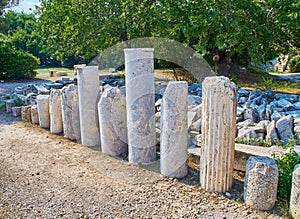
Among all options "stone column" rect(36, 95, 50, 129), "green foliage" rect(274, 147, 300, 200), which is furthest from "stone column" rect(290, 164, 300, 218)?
"stone column" rect(36, 95, 50, 129)

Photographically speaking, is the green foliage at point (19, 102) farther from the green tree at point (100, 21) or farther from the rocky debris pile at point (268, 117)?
the rocky debris pile at point (268, 117)

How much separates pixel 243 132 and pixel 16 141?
13.6ft

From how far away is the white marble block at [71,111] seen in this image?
5.19m

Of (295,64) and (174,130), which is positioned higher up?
(295,64)

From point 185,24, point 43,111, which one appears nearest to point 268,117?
point 185,24

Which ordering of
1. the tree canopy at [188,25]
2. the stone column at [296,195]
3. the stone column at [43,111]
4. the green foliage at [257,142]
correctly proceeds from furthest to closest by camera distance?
the tree canopy at [188,25], the stone column at [43,111], the green foliage at [257,142], the stone column at [296,195]

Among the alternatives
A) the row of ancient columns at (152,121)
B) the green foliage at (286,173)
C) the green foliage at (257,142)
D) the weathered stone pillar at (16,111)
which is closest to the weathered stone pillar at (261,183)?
the green foliage at (286,173)

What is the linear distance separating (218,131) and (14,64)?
506 inches

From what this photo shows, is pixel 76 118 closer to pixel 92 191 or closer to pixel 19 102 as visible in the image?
pixel 92 191

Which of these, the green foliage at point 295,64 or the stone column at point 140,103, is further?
the green foliage at point 295,64

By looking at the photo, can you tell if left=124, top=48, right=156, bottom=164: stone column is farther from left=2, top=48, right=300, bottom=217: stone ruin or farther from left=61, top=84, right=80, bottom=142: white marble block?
left=61, top=84, right=80, bottom=142: white marble block

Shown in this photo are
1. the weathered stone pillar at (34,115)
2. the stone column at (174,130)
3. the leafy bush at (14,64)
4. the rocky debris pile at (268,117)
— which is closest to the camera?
the stone column at (174,130)

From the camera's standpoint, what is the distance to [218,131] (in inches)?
123

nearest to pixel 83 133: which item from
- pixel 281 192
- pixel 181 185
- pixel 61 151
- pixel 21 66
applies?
pixel 61 151
